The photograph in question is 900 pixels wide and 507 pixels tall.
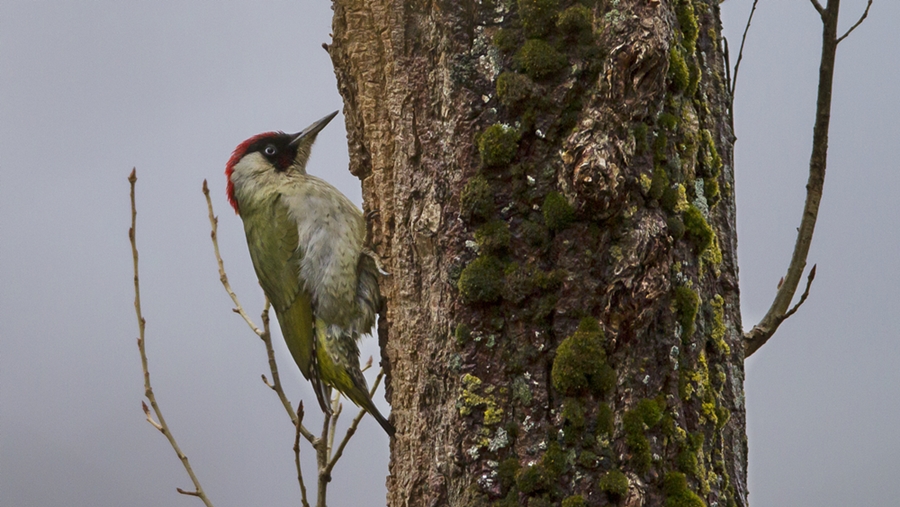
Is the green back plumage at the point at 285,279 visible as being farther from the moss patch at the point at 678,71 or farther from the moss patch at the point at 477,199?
the moss patch at the point at 678,71

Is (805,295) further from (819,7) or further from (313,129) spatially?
(313,129)

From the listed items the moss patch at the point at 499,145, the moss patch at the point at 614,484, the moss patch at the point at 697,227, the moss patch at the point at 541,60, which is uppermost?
the moss patch at the point at 541,60

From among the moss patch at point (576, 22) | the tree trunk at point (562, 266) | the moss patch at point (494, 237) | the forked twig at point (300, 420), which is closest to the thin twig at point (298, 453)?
the forked twig at point (300, 420)

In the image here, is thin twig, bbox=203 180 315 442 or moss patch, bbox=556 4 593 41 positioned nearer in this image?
moss patch, bbox=556 4 593 41

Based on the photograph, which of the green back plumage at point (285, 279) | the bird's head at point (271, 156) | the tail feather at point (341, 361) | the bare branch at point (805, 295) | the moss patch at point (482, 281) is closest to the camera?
the moss patch at point (482, 281)

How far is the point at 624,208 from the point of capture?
160cm

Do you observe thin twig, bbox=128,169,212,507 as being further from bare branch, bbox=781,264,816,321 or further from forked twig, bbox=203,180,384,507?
bare branch, bbox=781,264,816,321

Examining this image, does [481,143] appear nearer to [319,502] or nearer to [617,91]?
[617,91]

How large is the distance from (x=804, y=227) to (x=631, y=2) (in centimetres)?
120

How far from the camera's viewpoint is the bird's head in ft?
10.8

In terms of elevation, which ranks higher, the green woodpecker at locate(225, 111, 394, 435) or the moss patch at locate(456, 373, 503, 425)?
the green woodpecker at locate(225, 111, 394, 435)

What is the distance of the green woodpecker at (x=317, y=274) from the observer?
8.87 ft

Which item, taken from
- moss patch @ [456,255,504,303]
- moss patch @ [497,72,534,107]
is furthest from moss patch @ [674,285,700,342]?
moss patch @ [497,72,534,107]

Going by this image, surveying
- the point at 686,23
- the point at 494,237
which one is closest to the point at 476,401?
the point at 494,237
